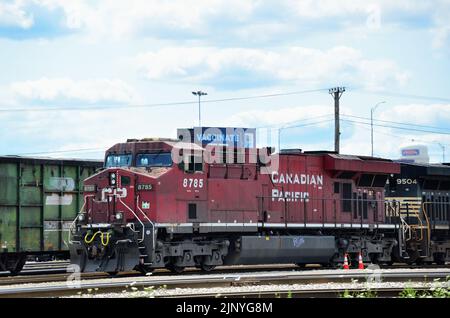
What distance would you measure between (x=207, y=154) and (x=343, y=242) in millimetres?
6093

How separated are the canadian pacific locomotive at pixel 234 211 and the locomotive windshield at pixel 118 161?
0.04 metres

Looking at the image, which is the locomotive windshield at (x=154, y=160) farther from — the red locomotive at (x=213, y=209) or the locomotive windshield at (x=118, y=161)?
the locomotive windshield at (x=118, y=161)

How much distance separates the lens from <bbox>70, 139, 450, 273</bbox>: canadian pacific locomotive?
2120cm

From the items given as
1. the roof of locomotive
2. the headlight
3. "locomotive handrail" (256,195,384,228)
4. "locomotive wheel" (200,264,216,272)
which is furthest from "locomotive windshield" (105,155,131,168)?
"locomotive handrail" (256,195,384,228)

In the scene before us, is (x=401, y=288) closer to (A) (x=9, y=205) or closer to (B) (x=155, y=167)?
(B) (x=155, y=167)

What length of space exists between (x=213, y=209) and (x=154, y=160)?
2.15 metres

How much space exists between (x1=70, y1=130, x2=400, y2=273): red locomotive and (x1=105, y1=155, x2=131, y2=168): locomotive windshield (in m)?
0.03

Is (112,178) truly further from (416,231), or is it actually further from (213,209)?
(416,231)

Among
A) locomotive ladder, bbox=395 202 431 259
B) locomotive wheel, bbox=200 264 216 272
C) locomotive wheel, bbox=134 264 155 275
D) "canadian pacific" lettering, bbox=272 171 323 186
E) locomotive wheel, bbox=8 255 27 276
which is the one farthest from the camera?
locomotive ladder, bbox=395 202 431 259

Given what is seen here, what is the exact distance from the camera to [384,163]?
27969mm

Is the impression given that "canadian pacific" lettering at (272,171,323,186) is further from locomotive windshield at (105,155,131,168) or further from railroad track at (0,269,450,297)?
railroad track at (0,269,450,297)

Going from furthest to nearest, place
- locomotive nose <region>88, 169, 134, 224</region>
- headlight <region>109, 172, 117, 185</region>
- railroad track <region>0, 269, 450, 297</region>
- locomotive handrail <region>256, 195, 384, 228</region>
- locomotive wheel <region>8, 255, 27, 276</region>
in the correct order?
locomotive wheel <region>8, 255, 27, 276</region>, locomotive handrail <region>256, 195, 384, 228</region>, headlight <region>109, 172, 117, 185</region>, locomotive nose <region>88, 169, 134, 224</region>, railroad track <region>0, 269, 450, 297</region>

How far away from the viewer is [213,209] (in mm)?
22469
